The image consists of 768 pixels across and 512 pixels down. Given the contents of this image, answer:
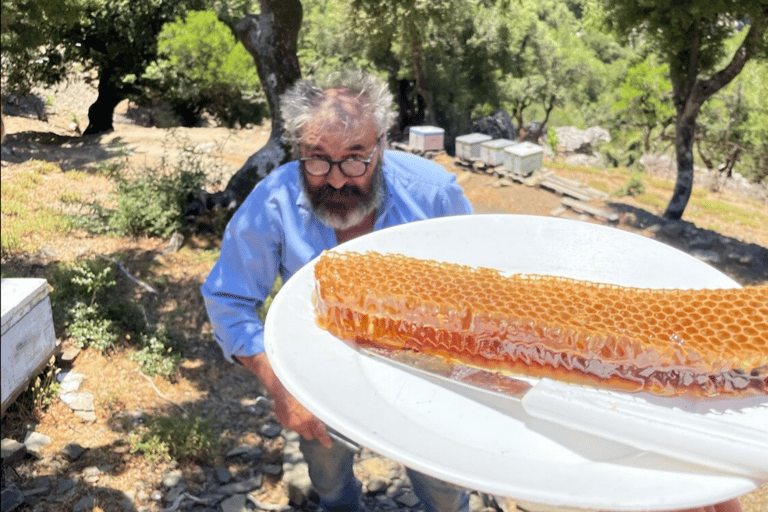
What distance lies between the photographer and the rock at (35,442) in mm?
5131

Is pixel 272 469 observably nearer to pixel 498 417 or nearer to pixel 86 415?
pixel 86 415

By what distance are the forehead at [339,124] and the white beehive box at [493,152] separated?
14.7m

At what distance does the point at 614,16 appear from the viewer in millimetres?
14773

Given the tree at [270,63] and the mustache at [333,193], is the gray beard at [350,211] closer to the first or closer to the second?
the mustache at [333,193]

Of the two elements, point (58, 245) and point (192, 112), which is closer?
point (58, 245)

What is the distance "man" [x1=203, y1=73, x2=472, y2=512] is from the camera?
8.93ft

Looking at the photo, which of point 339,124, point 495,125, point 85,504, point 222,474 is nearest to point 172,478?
point 222,474

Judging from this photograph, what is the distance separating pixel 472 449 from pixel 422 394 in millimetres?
266

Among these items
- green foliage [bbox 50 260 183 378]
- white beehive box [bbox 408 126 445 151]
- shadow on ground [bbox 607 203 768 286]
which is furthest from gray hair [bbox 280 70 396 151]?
white beehive box [bbox 408 126 445 151]

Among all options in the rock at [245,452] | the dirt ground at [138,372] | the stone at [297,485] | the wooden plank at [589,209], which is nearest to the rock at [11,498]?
the dirt ground at [138,372]

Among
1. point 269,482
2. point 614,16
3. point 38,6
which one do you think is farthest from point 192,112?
point 269,482

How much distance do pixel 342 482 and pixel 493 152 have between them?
14684 millimetres

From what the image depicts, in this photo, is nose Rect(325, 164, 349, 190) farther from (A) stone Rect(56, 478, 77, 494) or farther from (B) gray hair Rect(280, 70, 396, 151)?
(A) stone Rect(56, 478, 77, 494)

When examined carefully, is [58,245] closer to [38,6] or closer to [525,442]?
[38,6]
